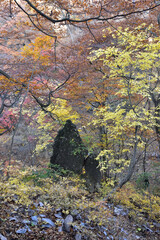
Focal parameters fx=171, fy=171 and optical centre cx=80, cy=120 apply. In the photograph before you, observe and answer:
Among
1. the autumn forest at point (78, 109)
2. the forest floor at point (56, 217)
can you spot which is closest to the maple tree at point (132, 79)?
the autumn forest at point (78, 109)

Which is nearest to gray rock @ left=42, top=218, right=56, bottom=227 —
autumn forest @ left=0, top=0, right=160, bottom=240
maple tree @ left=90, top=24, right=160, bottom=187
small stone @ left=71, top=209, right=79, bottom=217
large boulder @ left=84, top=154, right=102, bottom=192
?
autumn forest @ left=0, top=0, right=160, bottom=240

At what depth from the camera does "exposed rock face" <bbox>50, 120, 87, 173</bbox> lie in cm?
714

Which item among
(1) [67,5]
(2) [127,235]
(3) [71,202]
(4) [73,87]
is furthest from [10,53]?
(2) [127,235]

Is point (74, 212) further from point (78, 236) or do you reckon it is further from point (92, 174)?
point (92, 174)

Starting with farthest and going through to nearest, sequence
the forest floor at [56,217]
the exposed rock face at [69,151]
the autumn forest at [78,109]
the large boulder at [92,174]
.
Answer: the large boulder at [92,174] < the exposed rock face at [69,151] < the autumn forest at [78,109] < the forest floor at [56,217]

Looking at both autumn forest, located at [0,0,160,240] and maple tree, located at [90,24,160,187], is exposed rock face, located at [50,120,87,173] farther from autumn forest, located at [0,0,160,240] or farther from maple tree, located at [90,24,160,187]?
maple tree, located at [90,24,160,187]

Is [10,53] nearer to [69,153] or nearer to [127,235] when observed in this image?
[69,153]

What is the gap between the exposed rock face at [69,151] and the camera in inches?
281

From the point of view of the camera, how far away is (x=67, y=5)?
3.99 meters

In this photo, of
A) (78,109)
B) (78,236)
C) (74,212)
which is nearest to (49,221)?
(78,236)

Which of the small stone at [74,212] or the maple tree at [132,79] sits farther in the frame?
the maple tree at [132,79]

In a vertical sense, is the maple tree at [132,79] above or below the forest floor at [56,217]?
above

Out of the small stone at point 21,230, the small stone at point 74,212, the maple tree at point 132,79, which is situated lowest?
the small stone at point 74,212

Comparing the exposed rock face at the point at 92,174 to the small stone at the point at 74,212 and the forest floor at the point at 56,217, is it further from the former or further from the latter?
the small stone at the point at 74,212
